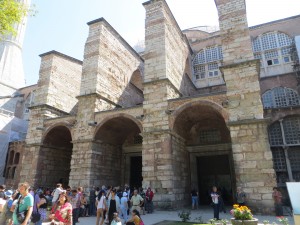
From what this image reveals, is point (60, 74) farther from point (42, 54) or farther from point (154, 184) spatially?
point (154, 184)

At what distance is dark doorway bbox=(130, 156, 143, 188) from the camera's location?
14.6 meters

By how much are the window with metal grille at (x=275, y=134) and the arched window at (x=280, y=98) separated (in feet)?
5.30

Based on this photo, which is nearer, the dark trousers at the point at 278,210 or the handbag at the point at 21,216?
the handbag at the point at 21,216

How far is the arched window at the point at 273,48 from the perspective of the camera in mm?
16688

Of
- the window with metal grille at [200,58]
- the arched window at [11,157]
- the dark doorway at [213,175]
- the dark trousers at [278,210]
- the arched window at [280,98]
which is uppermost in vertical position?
the window with metal grille at [200,58]

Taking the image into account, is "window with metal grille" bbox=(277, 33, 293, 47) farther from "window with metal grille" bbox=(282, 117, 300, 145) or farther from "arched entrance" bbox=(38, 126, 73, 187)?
"arched entrance" bbox=(38, 126, 73, 187)

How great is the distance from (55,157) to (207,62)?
43.8ft

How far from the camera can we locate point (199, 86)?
1842cm

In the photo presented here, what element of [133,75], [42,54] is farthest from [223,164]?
[42,54]

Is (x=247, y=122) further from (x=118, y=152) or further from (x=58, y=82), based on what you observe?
(x=58, y=82)

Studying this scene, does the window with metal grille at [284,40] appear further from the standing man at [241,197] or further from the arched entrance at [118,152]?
the standing man at [241,197]

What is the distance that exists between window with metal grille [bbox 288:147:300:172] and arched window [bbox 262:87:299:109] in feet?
10.3

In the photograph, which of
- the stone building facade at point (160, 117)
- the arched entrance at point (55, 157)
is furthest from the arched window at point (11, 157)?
the arched entrance at point (55, 157)

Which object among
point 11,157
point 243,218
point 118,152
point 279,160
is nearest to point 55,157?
point 118,152
